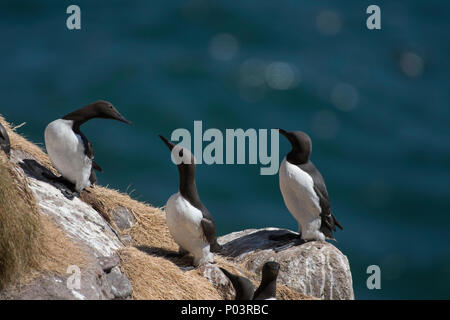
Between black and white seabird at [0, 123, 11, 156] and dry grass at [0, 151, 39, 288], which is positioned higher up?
black and white seabird at [0, 123, 11, 156]

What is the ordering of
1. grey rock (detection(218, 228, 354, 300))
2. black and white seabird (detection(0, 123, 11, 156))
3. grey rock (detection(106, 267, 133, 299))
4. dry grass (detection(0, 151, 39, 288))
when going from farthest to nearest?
1. grey rock (detection(218, 228, 354, 300))
2. black and white seabird (detection(0, 123, 11, 156))
3. grey rock (detection(106, 267, 133, 299))
4. dry grass (detection(0, 151, 39, 288))

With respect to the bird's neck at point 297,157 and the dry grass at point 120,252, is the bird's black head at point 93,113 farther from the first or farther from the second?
the bird's neck at point 297,157

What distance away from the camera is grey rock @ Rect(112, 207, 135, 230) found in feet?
32.6

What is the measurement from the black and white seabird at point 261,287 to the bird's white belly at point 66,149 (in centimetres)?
192

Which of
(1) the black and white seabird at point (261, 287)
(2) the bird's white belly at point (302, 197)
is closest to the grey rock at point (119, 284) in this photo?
(1) the black and white seabird at point (261, 287)

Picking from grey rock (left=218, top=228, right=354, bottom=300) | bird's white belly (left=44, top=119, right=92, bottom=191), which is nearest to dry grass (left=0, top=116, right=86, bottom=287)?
bird's white belly (left=44, top=119, right=92, bottom=191)

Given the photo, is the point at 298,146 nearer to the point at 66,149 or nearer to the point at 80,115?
the point at 80,115

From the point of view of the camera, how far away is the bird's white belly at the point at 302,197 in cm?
1006

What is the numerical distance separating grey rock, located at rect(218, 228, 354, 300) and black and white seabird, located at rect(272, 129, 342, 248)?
22 cm

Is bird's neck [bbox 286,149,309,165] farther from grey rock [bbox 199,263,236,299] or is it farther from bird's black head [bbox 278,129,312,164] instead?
grey rock [bbox 199,263,236,299]

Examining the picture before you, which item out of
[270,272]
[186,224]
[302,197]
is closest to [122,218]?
[186,224]

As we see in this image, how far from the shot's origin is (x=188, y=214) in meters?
8.77

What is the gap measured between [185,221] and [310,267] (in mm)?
1917
